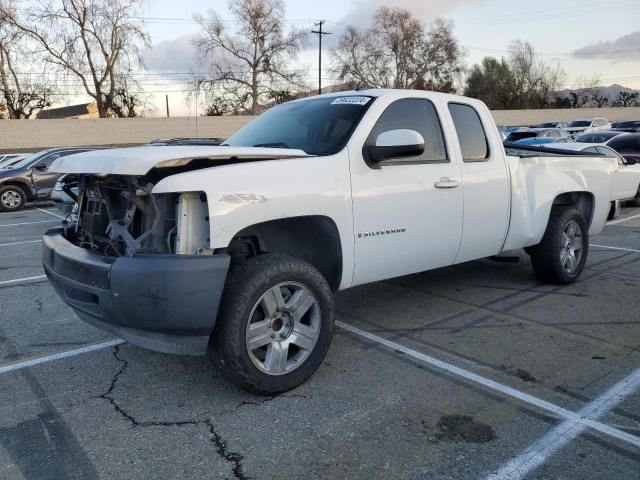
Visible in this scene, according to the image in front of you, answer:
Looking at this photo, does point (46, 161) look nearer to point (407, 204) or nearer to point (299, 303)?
point (407, 204)

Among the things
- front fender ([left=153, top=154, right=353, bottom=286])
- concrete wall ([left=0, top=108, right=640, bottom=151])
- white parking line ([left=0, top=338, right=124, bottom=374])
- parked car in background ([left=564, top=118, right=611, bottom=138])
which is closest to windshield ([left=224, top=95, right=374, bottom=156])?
front fender ([left=153, top=154, right=353, bottom=286])

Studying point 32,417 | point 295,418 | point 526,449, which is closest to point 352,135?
point 295,418

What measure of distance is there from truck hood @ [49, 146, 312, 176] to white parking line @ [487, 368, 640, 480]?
2223 millimetres

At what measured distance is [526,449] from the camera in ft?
9.89

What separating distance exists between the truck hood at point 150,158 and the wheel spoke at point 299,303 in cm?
89

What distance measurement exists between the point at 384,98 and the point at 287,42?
52.6m

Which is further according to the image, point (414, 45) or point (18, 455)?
point (414, 45)

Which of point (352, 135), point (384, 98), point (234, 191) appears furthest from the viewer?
point (384, 98)

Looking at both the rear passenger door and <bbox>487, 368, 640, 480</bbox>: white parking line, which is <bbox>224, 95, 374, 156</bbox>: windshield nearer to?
the rear passenger door

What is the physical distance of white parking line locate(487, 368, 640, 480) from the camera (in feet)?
9.27

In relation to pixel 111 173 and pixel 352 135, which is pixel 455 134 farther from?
pixel 111 173

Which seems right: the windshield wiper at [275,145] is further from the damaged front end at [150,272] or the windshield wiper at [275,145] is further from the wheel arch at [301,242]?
the damaged front end at [150,272]

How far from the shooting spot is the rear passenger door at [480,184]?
16.1 feet

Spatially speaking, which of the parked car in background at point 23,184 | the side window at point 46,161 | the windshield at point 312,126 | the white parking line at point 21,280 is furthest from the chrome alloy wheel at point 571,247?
the side window at point 46,161
